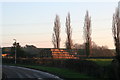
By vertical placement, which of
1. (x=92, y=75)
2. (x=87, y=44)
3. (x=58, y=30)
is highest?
(x=58, y=30)

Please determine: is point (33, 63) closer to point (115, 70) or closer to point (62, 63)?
point (62, 63)

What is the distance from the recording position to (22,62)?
57.2 metres

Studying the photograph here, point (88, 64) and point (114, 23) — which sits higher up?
point (114, 23)

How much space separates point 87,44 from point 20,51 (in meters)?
21.8

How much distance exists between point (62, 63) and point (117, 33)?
50.3 ft

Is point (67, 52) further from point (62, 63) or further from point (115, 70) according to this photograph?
point (115, 70)

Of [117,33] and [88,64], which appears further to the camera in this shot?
[117,33]

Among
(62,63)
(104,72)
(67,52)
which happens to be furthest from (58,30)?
(104,72)

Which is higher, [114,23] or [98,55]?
[114,23]

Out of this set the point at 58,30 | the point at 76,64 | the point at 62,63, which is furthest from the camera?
the point at 58,30

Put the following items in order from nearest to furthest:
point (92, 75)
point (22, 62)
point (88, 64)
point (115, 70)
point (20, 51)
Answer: point (115, 70) < point (92, 75) < point (88, 64) < point (22, 62) < point (20, 51)

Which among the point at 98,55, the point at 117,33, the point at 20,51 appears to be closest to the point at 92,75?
the point at 117,33

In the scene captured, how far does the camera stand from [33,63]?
53469 millimetres

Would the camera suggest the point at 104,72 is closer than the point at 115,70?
No
